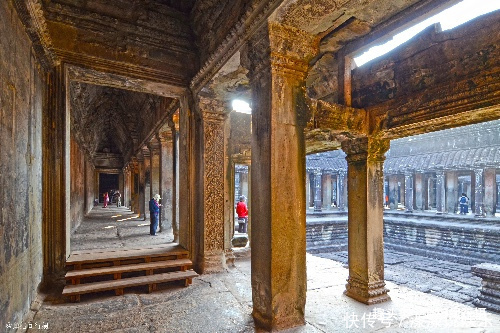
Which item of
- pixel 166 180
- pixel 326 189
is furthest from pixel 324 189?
pixel 166 180

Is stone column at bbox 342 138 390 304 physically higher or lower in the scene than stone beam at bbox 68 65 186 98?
lower

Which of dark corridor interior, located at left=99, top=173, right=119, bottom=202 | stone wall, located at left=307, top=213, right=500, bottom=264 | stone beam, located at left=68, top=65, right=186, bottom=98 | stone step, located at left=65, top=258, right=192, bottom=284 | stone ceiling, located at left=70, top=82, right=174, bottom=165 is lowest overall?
stone wall, located at left=307, top=213, right=500, bottom=264

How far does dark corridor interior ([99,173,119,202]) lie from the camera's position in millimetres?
26578

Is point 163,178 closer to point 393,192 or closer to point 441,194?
point 441,194

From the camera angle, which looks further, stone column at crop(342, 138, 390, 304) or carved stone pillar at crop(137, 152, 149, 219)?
carved stone pillar at crop(137, 152, 149, 219)

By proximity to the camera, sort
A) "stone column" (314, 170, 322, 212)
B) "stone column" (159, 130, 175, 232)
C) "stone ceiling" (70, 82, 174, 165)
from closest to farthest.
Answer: "stone ceiling" (70, 82, 174, 165), "stone column" (159, 130, 175, 232), "stone column" (314, 170, 322, 212)

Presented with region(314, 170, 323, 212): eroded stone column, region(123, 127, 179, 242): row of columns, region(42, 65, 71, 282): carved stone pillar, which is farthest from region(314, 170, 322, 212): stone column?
region(42, 65, 71, 282): carved stone pillar

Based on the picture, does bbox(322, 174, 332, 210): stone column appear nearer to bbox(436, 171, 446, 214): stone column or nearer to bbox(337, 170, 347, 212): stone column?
bbox(337, 170, 347, 212): stone column

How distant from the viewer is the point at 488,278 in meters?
6.71

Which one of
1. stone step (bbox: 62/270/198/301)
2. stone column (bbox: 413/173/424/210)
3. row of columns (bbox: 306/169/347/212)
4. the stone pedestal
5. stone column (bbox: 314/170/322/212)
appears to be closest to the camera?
stone step (bbox: 62/270/198/301)

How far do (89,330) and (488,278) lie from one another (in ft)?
27.7

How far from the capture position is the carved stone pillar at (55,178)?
4.17m

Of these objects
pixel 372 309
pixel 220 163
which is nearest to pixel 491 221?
pixel 372 309

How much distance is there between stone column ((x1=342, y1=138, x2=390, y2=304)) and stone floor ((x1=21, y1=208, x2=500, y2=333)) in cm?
26
